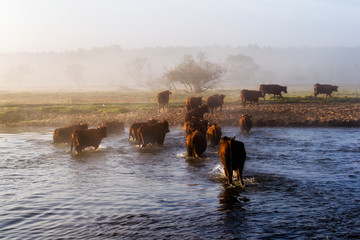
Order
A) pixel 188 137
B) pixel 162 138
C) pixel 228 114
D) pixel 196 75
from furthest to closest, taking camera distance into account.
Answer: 1. pixel 196 75
2. pixel 228 114
3. pixel 162 138
4. pixel 188 137

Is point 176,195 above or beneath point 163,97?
beneath

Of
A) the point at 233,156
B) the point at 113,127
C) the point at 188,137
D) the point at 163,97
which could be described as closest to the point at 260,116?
the point at 163,97

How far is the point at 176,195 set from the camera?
12047mm

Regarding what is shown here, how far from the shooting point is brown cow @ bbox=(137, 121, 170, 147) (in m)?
20.7

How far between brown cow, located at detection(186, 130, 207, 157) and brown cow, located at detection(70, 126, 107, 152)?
499 cm

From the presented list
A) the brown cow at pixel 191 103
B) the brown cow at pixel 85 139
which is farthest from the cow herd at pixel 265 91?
the brown cow at pixel 85 139

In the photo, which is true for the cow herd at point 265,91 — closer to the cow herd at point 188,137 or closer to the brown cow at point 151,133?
the cow herd at point 188,137

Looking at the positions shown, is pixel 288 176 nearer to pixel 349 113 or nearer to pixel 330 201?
pixel 330 201

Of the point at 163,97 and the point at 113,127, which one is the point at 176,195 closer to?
the point at 113,127

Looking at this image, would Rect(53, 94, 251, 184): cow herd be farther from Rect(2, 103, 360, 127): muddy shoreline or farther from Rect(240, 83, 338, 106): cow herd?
Rect(240, 83, 338, 106): cow herd

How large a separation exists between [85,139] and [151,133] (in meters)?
3.28

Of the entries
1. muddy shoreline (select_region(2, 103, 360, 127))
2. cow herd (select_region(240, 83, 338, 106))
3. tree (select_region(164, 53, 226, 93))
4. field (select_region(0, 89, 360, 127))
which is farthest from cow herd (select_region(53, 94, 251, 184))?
tree (select_region(164, 53, 226, 93))

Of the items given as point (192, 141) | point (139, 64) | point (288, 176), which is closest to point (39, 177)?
point (192, 141)

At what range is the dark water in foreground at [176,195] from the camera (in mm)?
9430
